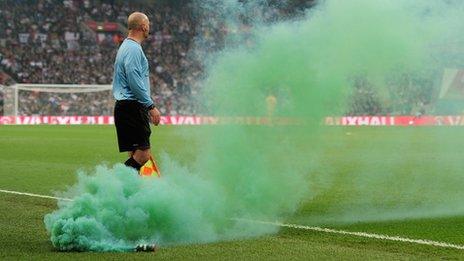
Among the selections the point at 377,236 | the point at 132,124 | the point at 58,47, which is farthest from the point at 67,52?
the point at 377,236

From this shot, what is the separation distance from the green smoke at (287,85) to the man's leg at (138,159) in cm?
55

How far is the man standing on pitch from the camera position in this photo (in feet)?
26.4

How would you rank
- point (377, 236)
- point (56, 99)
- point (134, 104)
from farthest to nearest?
point (56, 99) → point (377, 236) → point (134, 104)

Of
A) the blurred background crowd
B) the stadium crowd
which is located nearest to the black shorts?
the blurred background crowd

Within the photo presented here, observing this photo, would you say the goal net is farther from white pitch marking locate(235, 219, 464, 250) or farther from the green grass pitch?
white pitch marking locate(235, 219, 464, 250)

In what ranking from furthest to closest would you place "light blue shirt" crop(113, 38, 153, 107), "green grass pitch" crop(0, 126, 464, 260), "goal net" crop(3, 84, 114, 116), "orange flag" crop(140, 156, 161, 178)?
"goal net" crop(3, 84, 114, 116) < "orange flag" crop(140, 156, 161, 178) < "light blue shirt" crop(113, 38, 153, 107) < "green grass pitch" crop(0, 126, 464, 260)

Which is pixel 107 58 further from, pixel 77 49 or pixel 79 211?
pixel 79 211

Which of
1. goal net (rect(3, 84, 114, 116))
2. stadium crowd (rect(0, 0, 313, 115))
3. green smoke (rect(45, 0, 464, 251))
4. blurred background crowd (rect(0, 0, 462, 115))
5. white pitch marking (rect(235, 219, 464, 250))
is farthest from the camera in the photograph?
stadium crowd (rect(0, 0, 313, 115))

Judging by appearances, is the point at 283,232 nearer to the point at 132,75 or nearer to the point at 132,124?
the point at 132,124

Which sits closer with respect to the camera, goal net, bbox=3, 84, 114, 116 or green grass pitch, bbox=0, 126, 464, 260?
green grass pitch, bbox=0, 126, 464, 260

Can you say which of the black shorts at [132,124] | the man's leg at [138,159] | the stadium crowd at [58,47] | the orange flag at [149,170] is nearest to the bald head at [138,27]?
the black shorts at [132,124]

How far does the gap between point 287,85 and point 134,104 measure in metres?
2.12

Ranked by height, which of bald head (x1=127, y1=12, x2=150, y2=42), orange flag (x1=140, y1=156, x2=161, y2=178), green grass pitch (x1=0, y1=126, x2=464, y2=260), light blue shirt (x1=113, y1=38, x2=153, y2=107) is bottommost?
green grass pitch (x1=0, y1=126, x2=464, y2=260)

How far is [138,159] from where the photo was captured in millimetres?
8266
